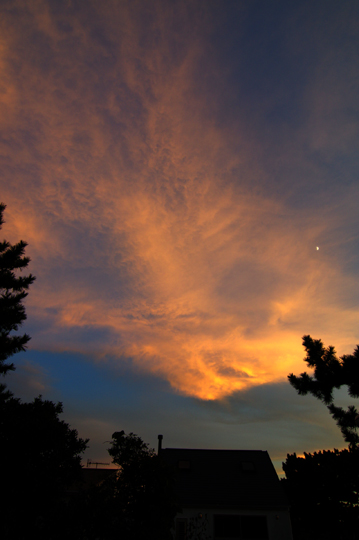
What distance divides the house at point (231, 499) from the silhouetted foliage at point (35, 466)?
11.1 meters

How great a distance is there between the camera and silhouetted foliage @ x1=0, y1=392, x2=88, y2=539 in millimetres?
7331

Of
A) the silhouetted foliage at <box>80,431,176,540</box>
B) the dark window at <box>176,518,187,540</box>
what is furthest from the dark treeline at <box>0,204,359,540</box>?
the dark window at <box>176,518,187,540</box>

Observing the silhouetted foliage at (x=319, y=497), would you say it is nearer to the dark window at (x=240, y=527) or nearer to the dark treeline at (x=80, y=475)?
the dark window at (x=240, y=527)

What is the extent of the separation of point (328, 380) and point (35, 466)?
9896 millimetres

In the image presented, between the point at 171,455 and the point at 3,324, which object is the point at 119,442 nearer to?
the point at 3,324

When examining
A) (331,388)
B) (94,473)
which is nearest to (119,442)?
(331,388)

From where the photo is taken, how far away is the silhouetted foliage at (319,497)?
61.3ft

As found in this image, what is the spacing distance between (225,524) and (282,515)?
414 centimetres

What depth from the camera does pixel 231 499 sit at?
21.0 m

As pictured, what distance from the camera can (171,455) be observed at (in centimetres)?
2608

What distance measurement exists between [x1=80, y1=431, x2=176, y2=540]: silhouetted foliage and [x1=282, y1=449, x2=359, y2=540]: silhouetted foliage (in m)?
14.1

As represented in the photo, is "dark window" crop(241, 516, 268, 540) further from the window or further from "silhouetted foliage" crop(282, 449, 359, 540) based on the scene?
the window

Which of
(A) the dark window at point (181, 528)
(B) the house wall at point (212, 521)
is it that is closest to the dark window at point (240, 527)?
(B) the house wall at point (212, 521)

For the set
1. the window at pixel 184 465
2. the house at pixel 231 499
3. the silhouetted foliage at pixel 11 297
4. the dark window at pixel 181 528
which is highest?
the silhouetted foliage at pixel 11 297
